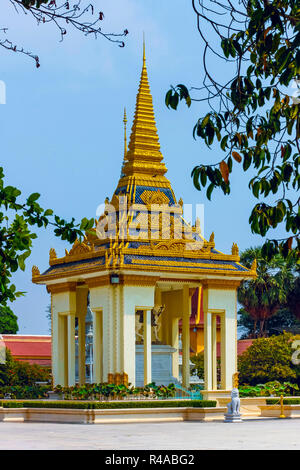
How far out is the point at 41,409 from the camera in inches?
1350

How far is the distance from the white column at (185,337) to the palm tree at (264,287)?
19335 mm

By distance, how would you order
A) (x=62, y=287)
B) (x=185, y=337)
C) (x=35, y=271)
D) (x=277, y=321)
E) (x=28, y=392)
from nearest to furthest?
(x=28, y=392) → (x=185, y=337) → (x=62, y=287) → (x=35, y=271) → (x=277, y=321)

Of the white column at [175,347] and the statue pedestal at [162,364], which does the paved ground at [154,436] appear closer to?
the statue pedestal at [162,364]

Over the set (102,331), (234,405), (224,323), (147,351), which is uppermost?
(224,323)

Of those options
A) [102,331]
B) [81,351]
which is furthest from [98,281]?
[81,351]

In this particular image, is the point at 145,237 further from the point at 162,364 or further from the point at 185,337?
the point at 162,364

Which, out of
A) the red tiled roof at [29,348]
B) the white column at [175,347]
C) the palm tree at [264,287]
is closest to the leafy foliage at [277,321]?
the palm tree at [264,287]

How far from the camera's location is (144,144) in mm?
41562

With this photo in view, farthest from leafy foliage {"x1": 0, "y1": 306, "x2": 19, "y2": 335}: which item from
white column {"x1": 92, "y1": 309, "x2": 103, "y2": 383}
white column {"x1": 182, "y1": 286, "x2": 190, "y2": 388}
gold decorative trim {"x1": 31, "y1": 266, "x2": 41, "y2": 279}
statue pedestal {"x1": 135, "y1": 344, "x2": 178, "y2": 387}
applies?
white column {"x1": 92, "y1": 309, "x2": 103, "y2": 383}

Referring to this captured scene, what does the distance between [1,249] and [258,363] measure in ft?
136

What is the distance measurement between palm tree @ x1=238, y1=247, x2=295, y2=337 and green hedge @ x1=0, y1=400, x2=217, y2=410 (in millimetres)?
25820

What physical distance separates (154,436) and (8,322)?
160ft

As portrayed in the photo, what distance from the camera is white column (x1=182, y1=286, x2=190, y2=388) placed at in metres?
40.0
